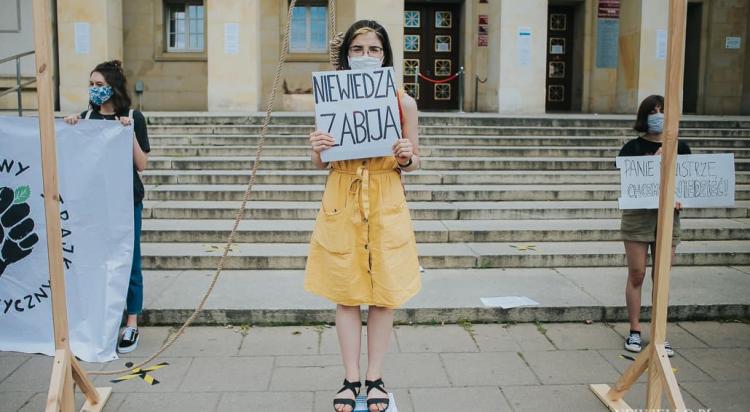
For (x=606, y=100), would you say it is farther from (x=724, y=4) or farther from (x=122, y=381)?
(x=122, y=381)

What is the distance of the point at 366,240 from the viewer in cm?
347

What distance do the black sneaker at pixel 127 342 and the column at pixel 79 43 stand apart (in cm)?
1161

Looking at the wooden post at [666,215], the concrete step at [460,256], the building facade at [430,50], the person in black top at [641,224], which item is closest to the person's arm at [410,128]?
the wooden post at [666,215]

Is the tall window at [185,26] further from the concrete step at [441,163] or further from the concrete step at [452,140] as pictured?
the concrete step at [441,163]

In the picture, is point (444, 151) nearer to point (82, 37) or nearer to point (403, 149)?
point (403, 149)

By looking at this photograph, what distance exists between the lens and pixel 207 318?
17.3 feet

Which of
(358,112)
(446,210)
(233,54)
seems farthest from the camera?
(233,54)

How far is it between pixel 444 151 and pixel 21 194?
710 cm

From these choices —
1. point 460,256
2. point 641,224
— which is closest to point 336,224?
point 641,224

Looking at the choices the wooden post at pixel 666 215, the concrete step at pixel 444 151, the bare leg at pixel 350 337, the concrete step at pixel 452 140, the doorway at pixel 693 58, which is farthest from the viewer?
the doorway at pixel 693 58

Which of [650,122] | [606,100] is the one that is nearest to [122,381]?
[650,122]

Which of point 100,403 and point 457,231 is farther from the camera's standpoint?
point 457,231

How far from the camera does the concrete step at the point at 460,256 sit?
6676mm

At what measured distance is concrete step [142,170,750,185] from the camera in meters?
9.05
